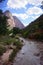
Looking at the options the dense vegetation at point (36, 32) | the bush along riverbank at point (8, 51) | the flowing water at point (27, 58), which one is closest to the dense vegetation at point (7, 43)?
the bush along riverbank at point (8, 51)

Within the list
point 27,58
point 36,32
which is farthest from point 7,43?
point 36,32

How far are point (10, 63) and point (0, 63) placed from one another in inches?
38.5

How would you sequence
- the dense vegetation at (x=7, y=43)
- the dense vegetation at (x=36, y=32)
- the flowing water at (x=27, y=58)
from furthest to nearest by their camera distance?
the dense vegetation at (x=36, y=32) → the dense vegetation at (x=7, y=43) → the flowing water at (x=27, y=58)

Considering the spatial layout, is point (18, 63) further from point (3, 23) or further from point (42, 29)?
point (42, 29)

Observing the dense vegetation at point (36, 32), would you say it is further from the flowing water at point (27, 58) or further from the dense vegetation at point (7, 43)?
the flowing water at point (27, 58)

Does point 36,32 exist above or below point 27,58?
above

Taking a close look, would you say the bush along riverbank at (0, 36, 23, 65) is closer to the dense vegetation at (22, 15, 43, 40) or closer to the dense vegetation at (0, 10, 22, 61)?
the dense vegetation at (0, 10, 22, 61)

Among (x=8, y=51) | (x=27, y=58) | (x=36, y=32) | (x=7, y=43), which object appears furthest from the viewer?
(x=36, y=32)

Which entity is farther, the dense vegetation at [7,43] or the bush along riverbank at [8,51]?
the dense vegetation at [7,43]

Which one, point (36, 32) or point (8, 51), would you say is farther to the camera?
point (36, 32)

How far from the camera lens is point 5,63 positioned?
50.5 ft

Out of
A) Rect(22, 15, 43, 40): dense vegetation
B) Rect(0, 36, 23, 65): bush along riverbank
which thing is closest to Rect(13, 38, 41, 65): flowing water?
Rect(0, 36, 23, 65): bush along riverbank

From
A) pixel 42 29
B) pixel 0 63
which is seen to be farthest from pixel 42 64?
pixel 42 29

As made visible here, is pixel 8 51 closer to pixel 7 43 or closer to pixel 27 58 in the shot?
pixel 27 58
